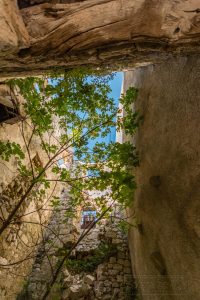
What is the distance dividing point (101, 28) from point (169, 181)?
189 cm

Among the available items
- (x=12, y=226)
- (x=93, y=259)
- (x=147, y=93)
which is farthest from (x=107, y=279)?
(x=147, y=93)

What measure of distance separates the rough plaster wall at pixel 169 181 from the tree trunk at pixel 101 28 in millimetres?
691

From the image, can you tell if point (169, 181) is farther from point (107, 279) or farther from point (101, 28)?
point (107, 279)

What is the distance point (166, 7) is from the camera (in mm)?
1764

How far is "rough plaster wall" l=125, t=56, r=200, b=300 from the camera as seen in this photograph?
2.38m

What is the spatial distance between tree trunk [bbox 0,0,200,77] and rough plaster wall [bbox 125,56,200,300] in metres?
0.69

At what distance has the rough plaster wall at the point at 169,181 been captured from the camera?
238cm

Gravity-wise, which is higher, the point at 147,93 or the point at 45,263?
the point at 147,93

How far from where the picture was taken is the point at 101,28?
1.73 metres

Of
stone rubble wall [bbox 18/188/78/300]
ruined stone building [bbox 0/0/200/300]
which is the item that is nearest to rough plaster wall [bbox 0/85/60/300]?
ruined stone building [bbox 0/0/200/300]

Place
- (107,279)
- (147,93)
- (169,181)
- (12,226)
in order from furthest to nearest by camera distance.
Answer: (107,279)
(12,226)
(147,93)
(169,181)

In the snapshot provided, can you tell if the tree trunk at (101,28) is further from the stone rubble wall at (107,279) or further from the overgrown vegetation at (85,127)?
the stone rubble wall at (107,279)

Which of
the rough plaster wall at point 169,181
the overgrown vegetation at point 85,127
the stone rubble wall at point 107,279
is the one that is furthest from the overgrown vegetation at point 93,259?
the overgrown vegetation at point 85,127

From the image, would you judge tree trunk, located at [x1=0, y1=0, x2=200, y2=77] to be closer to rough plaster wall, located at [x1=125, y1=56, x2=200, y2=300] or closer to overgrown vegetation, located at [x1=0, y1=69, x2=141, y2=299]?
rough plaster wall, located at [x1=125, y1=56, x2=200, y2=300]
